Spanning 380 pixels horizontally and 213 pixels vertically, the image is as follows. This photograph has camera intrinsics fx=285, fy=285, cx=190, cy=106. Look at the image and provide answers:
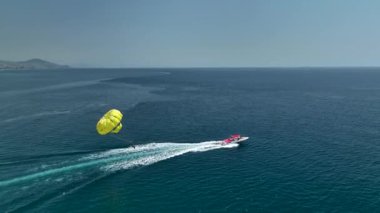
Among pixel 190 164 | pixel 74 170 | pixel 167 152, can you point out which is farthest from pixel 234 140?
pixel 74 170

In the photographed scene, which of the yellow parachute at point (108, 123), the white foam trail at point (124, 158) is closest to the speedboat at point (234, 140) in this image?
the white foam trail at point (124, 158)

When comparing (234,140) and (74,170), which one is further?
(234,140)

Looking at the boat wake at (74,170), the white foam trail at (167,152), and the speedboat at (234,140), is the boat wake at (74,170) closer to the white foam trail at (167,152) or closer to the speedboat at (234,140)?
the white foam trail at (167,152)

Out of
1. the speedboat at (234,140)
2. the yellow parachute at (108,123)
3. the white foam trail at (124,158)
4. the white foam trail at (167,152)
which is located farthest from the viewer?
the speedboat at (234,140)

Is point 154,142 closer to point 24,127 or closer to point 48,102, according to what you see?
point 24,127

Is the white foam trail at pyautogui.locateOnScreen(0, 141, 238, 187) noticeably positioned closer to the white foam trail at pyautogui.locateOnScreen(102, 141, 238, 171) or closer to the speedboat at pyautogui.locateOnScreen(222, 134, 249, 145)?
the white foam trail at pyautogui.locateOnScreen(102, 141, 238, 171)

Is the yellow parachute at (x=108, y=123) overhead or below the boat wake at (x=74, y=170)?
overhead

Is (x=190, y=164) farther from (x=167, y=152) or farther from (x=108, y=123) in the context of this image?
(x=108, y=123)

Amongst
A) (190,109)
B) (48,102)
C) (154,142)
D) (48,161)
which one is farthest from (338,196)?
(48,102)

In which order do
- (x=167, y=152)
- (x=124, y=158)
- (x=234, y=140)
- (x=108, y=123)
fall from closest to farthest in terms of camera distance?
(x=108, y=123), (x=124, y=158), (x=167, y=152), (x=234, y=140)

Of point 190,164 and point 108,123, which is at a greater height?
point 108,123
